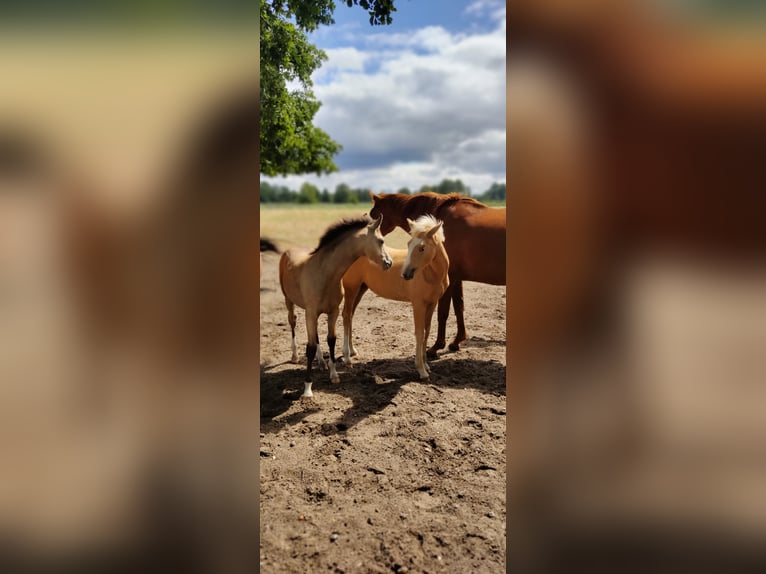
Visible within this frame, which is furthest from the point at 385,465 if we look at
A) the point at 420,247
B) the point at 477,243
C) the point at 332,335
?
the point at 477,243

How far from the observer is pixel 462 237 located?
5730mm

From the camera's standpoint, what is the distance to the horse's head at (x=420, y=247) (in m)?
4.36

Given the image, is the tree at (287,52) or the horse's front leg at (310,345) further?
the horse's front leg at (310,345)

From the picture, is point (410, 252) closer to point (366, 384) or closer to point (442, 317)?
point (366, 384)

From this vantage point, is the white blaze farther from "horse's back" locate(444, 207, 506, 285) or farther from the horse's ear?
"horse's back" locate(444, 207, 506, 285)

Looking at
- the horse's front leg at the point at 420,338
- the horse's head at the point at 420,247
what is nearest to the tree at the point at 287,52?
the horse's head at the point at 420,247

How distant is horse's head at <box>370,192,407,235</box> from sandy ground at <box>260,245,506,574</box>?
68.1 inches

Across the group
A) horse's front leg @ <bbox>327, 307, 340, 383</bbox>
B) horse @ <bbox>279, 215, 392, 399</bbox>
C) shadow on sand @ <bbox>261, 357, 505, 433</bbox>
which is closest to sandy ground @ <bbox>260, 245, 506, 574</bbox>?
shadow on sand @ <bbox>261, 357, 505, 433</bbox>
